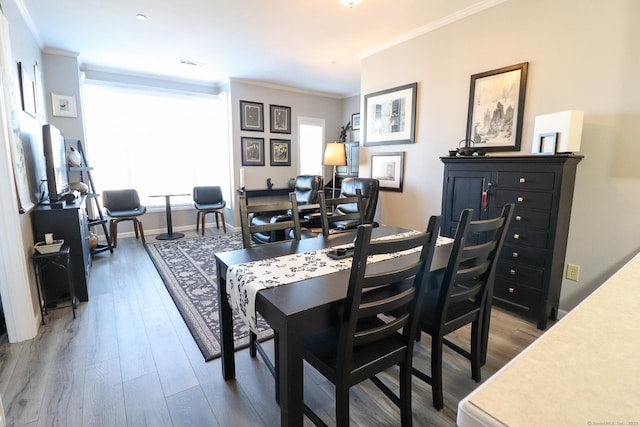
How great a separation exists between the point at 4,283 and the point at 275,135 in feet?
14.0

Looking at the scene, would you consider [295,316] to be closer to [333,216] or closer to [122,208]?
[333,216]

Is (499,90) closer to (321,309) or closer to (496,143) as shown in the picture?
(496,143)

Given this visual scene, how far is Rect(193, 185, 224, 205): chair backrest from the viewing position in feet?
17.4

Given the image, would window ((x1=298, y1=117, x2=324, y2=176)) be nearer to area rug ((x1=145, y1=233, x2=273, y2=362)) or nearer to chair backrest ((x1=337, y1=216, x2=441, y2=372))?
area rug ((x1=145, y1=233, x2=273, y2=362))

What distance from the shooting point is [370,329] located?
1.28m

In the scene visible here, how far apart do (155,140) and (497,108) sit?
16.4ft


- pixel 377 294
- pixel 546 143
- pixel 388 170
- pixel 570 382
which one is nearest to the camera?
pixel 570 382

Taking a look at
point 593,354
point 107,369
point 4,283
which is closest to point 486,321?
→ point 593,354

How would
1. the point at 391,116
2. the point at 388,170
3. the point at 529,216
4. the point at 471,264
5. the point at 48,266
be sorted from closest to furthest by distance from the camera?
the point at 471,264, the point at 529,216, the point at 48,266, the point at 391,116, the point at 388,170

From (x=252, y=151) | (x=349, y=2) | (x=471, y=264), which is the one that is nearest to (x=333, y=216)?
(x=471, y=264)

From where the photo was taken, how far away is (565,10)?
2266 mm

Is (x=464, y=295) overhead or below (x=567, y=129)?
below

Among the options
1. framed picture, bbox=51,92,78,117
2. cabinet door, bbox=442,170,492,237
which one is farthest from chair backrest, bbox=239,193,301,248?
framed picture, bbox=51,92,78,117

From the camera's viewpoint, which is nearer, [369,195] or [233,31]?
[233,31]
